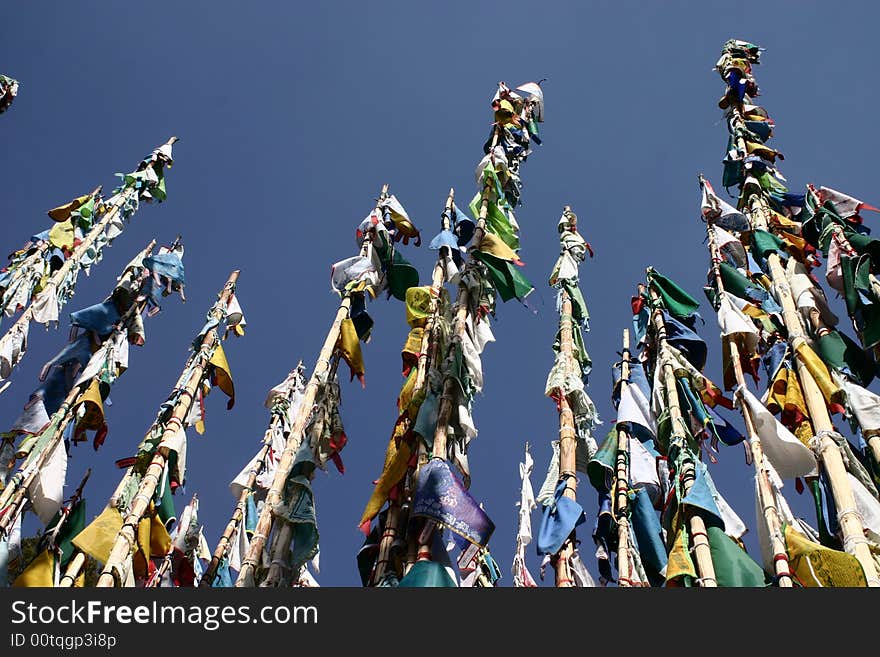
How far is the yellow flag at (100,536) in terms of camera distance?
8570 millimetres

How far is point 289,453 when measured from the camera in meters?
8.88

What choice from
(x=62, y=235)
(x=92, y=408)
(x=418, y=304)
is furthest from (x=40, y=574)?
(x=62, y=235)

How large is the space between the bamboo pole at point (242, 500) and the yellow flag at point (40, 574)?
66.4 inches

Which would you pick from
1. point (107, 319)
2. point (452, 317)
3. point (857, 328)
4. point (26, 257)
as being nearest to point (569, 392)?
point (452, 317)

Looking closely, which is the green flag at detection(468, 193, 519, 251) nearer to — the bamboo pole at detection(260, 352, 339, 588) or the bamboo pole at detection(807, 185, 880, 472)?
the bamboo pole at detection(807, 185, 880, 472)

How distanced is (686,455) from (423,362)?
3.12 metres

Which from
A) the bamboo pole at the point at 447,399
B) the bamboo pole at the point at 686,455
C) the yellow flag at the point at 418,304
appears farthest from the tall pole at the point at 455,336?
the bamboo pole at the point at 686,455

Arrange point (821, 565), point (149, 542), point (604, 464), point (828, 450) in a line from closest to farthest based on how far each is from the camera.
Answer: point (821, 565) < point (828, 450) < point (149, 542) < point (604, 464)

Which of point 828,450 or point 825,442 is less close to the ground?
point 825,442

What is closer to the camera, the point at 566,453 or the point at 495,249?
the point at 566,453

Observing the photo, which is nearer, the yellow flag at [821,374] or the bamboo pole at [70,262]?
the yellow flag at [821,374]

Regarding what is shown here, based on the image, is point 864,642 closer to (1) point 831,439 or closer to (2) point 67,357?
(1) point 831,439

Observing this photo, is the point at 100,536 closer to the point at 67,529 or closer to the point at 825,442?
the point at 67,529

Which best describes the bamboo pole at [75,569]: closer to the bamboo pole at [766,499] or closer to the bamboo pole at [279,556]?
the bamboo pole at [279,556]
